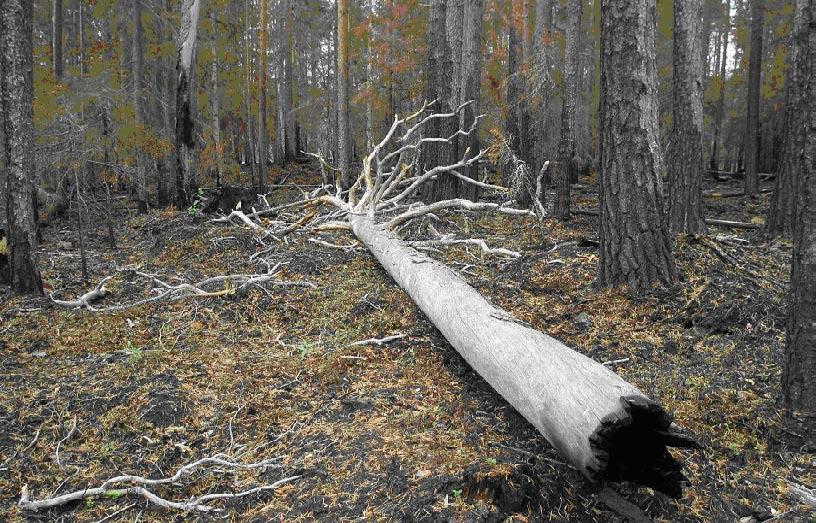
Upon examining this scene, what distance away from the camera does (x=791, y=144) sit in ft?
24.0

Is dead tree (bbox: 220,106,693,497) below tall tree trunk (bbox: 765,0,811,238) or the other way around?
below

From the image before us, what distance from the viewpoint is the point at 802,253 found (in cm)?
293

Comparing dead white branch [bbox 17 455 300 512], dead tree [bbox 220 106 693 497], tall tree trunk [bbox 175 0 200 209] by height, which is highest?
tall tree trunk [bbox 175 0 200 209]

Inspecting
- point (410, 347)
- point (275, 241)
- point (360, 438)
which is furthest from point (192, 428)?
point (275, 241)

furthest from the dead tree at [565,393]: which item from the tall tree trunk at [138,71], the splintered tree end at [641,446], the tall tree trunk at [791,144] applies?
the tall tree trunk at [138,71]

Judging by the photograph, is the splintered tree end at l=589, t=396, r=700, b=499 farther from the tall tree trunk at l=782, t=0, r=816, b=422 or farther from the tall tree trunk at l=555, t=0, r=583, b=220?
the tall tree trunk at l=555, t=0, r=583, b=220

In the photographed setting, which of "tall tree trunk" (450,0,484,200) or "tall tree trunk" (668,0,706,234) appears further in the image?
"tall tree trunk" (450,0,484,200)

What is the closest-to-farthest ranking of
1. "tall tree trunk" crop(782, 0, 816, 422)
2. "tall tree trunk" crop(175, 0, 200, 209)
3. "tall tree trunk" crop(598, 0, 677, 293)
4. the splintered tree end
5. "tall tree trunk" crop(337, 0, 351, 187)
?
the splintered tree end → "tall tree trunk" crop(782, 0, 816, 422) → "tall tree trunk" crop(598, 0, 677, 293) → "tall tree trunk" crop(175, 0, 200, 209) → "tall tree trunk" crop(337, 0, 351, 187)

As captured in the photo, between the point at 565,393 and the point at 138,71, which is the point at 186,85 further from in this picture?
the point at 565,393

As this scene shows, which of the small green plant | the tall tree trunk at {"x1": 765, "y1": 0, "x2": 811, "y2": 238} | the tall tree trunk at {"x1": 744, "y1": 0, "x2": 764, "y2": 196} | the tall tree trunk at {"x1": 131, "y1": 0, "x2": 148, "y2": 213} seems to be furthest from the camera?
the tall tree trunk at {"x1": 744, "y1": 0, "x2": 764, "y2": 196}

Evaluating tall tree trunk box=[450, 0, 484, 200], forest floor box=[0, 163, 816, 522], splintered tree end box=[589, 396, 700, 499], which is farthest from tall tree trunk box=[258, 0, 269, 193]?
splintered tree end box=[589, 396, 700, 499]

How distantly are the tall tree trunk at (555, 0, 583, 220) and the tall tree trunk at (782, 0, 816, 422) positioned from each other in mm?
6644

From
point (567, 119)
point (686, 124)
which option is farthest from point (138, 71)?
point (686, 124)

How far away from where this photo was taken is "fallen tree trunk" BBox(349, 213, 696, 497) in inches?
95.0
